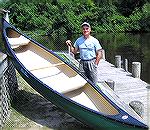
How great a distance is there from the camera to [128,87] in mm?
9883

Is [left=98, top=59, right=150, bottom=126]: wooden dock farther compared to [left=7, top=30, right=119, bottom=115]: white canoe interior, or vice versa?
[left=98, top=59, right=150, bottom=126]: wooden dock

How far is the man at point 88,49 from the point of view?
22.0 feet

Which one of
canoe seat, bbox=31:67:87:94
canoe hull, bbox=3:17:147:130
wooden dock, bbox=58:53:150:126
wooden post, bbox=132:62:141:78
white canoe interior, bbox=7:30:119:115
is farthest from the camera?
wooden post, bbox=132:62:141:78

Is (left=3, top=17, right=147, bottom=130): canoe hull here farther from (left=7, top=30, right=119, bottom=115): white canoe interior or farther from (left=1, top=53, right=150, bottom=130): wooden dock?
(left=1, top=53, right=150, bottom=130): wooden dock

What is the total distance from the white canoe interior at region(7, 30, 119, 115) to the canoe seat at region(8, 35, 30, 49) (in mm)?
111

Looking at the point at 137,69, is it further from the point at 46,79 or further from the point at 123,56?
the point at 123,56

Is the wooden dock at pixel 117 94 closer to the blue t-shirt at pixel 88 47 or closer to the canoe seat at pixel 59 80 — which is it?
the canoe seat at pixel 59 80

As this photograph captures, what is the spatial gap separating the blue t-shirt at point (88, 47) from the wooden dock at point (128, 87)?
1716 mm

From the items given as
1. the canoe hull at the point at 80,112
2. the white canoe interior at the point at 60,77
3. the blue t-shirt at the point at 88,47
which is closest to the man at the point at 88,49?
the blue t-shirt at the point at 88,47

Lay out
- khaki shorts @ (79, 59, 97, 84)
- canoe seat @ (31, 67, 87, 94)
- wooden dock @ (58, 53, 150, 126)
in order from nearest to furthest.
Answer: canoe seat @ (31, 67, 87, 94) < khaki shorts @ (79, 59, 97, 84) < wooden dock @ (58, 53, 150, 126)

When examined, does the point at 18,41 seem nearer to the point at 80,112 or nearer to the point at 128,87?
the point at 80,112

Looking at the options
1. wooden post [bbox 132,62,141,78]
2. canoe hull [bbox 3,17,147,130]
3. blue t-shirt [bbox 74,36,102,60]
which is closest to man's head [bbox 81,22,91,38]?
blue t-shirt [bbox 74,36,102,60]

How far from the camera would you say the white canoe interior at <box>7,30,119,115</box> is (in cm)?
648

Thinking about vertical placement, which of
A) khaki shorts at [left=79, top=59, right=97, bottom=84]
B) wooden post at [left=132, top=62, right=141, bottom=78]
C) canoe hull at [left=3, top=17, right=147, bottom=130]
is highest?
khaki shorts at [left=79, top=59, right=97, bottom=84]
